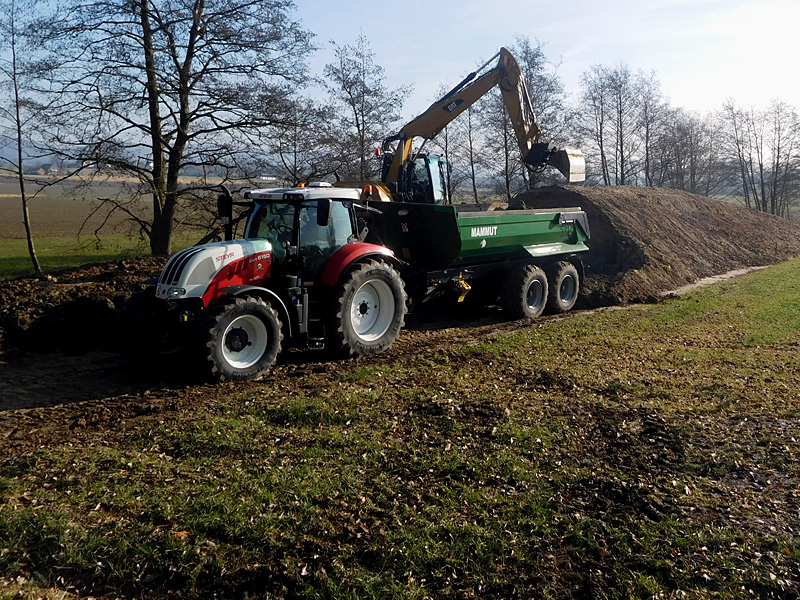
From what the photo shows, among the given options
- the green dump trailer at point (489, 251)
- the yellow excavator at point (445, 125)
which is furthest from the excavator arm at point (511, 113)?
the green dump trailer at point (489, 251)

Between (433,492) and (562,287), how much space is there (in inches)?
370

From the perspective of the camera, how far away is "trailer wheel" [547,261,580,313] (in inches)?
512

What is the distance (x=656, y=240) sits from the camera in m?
18.4

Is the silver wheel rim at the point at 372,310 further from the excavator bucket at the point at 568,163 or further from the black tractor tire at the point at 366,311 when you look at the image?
the excavator bucket at the point at 568,163

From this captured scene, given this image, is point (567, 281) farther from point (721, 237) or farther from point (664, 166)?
point (664, 166)

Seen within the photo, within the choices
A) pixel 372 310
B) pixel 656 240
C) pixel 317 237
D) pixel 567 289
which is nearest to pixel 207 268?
pixel 317 237

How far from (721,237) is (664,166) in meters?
11.6

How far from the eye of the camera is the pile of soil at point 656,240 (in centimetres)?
1536

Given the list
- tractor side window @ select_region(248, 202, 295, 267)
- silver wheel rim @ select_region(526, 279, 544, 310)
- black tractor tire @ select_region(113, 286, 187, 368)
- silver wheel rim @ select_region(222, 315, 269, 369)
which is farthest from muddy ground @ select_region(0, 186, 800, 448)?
tractor side window @ select_region(248, 202, 295, 267)

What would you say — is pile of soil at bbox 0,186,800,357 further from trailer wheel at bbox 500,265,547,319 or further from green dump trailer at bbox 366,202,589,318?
trailer wheel at bbox 500,265,547,319

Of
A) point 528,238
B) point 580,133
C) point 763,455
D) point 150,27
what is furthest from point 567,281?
point 580,133

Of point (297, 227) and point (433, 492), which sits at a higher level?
point (297, 227)

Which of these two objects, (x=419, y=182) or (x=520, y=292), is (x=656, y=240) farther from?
(x=419, y=182)

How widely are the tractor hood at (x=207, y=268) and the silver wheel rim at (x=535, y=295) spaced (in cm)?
606
